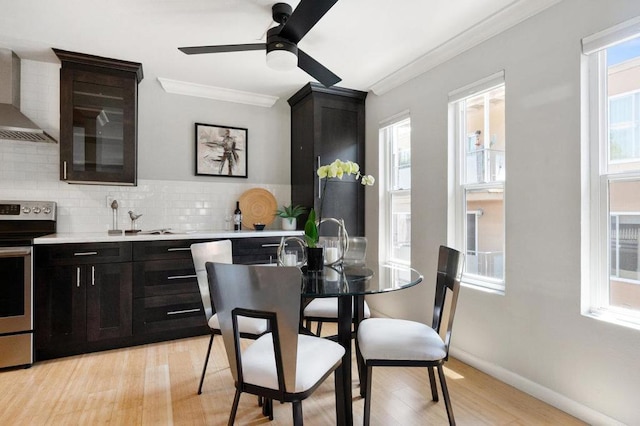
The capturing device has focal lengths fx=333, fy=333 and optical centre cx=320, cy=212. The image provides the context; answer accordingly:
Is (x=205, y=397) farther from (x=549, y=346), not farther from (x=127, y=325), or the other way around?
(x=549, y=346)

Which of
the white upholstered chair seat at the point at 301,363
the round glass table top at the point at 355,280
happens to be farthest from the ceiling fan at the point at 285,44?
the white upholstered chair seat at the point at 301,363

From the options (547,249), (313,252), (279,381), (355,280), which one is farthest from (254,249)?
(547,249)

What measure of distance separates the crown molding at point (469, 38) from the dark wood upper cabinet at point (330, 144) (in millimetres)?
496

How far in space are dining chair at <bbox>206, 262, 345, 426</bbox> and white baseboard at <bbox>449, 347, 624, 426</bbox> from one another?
1.55m

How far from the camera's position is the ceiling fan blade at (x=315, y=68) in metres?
2.31

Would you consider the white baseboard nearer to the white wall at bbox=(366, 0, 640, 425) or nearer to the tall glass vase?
the white wall at bbox=(366, 0, 640, 425)

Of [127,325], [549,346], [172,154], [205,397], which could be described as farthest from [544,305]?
[172,154]

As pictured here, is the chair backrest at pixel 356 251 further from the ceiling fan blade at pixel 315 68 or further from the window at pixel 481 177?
the ceiling fan blade at pixel 315 68

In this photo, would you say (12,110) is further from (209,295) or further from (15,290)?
(209,295)

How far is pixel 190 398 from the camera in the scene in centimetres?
211

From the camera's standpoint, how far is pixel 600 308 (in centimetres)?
191

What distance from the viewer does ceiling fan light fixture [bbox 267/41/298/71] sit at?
214cm

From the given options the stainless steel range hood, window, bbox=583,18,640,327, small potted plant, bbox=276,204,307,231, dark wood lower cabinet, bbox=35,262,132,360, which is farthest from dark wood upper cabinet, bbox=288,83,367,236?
the stainless steel range hood

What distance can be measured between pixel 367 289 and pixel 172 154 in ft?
9.66
